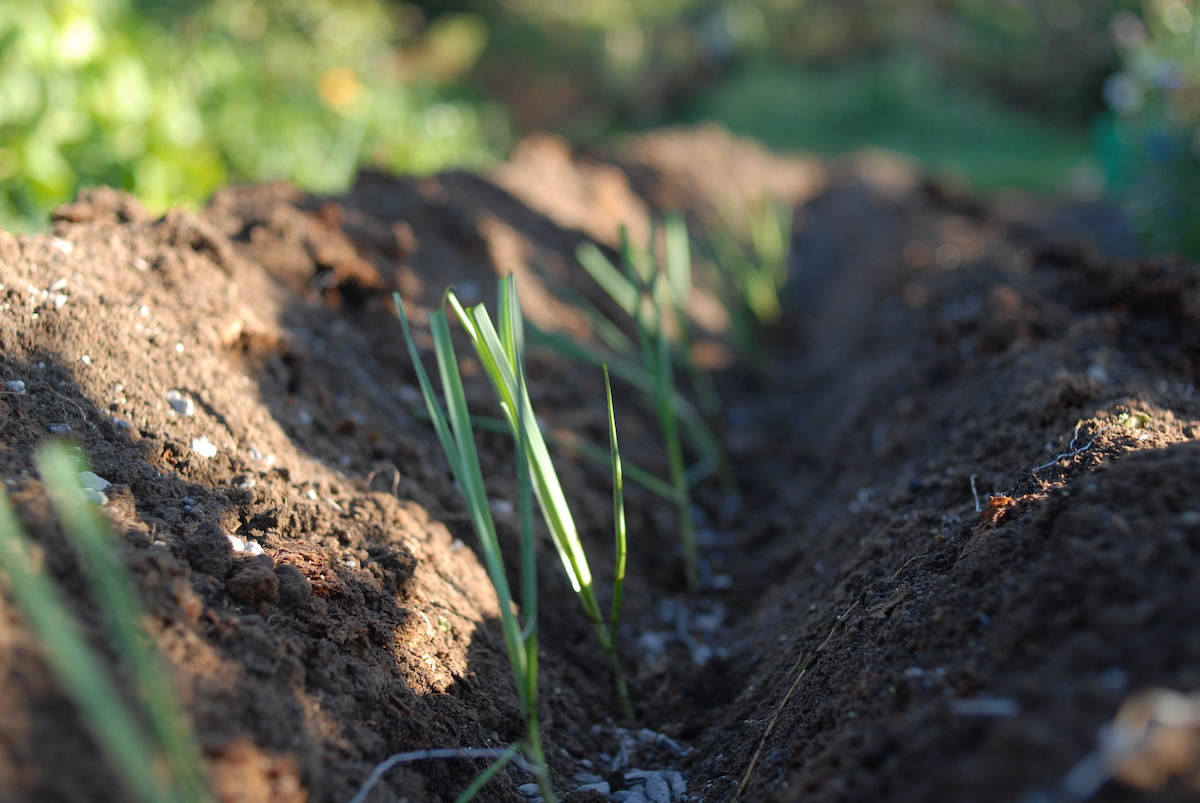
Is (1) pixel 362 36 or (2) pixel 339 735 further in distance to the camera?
(1) pixel 362 36

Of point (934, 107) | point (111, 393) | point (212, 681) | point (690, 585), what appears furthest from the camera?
point (934, 107)

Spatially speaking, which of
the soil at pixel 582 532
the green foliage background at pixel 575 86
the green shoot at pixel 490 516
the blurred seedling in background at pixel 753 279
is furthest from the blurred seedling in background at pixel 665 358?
the green foliage background at pixel 575 86

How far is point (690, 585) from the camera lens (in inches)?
71.1

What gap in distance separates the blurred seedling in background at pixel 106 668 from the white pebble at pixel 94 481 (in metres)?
0.17

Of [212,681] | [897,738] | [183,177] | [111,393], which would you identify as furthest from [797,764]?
[183,177]

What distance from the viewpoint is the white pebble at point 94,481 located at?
3.55 ft

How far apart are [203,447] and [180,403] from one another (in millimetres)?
97

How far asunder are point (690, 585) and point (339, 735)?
0.99 metres

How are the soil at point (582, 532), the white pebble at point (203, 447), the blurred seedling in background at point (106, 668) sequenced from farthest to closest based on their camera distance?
the white pebble at point (203, 447)
the soil at point (582, 532)
the blurred seedling in background at point (106, 668)

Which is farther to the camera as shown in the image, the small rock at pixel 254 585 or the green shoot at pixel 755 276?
the green shoot at pixel 755 276

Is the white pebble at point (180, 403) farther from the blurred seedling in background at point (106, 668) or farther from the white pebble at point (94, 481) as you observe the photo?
the blurred seedling in background at point (106, 668)

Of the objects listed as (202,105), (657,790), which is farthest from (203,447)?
(202,105)

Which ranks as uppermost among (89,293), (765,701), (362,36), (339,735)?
(362,36)

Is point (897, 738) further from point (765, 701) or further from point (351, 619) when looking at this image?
point (351, 619)
